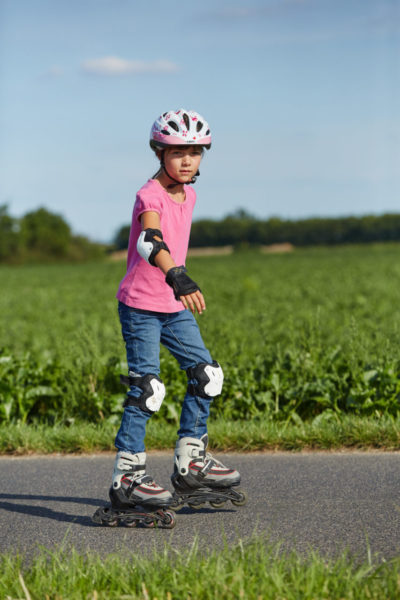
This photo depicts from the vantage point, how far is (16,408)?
662cm

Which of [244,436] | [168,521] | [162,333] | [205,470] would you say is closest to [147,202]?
[162,333]

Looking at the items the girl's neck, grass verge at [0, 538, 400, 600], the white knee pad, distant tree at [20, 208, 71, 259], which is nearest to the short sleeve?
the girl's neck

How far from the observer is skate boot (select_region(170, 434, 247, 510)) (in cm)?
403

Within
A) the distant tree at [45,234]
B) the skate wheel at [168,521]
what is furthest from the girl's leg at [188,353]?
the distant tree at [45,234]

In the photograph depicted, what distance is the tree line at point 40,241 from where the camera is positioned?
114 metres

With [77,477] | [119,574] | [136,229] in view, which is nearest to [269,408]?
[77,477]

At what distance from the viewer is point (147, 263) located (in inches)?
155

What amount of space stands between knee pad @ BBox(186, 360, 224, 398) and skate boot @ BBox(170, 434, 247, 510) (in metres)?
0.30

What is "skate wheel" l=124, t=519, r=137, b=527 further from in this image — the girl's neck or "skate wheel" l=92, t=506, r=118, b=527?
the girl's neck

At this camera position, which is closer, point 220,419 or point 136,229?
point 136,229

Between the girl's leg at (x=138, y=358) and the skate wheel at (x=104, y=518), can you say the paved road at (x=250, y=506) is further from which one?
the girl's leg at (x=138, y=358)

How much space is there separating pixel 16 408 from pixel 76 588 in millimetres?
4004

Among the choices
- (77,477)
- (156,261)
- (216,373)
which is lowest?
(77,477)

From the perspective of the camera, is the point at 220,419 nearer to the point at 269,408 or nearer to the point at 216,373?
the point at 269,408
